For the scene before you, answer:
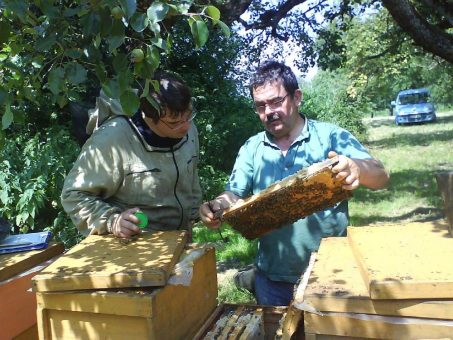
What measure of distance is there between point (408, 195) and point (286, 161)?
7.98 metres

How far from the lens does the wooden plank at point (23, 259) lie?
2.19m

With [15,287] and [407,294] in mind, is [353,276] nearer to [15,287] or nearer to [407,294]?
[407,294]

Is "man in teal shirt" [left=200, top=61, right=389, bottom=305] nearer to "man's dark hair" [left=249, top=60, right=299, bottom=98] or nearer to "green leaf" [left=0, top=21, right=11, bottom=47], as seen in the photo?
"man's dark hair" [left=249, top=60, right=299, bottom=98]

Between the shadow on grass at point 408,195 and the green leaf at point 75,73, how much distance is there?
6054 mm

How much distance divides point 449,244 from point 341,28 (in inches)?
355

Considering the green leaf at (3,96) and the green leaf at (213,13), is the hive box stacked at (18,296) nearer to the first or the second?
the green leaf at (3,96)

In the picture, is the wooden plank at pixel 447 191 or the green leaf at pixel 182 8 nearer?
the green leaf at pixel 182 8

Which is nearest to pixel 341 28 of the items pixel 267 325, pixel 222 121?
pixel 222 121

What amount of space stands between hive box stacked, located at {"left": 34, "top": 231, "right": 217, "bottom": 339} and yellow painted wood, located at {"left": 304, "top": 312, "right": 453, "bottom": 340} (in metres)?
0.52

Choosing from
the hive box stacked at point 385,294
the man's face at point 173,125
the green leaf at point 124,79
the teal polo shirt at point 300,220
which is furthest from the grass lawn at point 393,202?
the green leaf at point 124,79

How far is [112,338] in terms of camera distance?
181 centimetres

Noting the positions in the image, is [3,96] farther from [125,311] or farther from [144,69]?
[125,311]

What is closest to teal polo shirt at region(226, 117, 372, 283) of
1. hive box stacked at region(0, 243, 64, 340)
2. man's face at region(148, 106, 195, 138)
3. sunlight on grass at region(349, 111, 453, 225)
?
man's face at region(148, 106, 195, 138)

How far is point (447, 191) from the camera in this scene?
1.86 m
